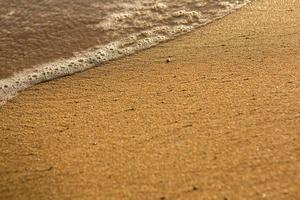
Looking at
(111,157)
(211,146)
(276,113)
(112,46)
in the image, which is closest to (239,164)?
(211,146)

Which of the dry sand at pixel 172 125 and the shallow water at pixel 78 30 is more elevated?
the shallow water at pixel 78 30

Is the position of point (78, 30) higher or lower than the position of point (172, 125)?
higher

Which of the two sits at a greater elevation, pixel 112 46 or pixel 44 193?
pixel 112 46

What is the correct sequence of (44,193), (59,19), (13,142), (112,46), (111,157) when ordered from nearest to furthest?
(44,193) < (111,157) < (13,142) < (112,46) < (59,19)

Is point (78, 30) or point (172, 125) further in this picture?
point (78, 30)

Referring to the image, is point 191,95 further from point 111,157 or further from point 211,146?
point 111,157

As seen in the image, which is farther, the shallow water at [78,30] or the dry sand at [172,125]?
the shallow water at [78,30]
